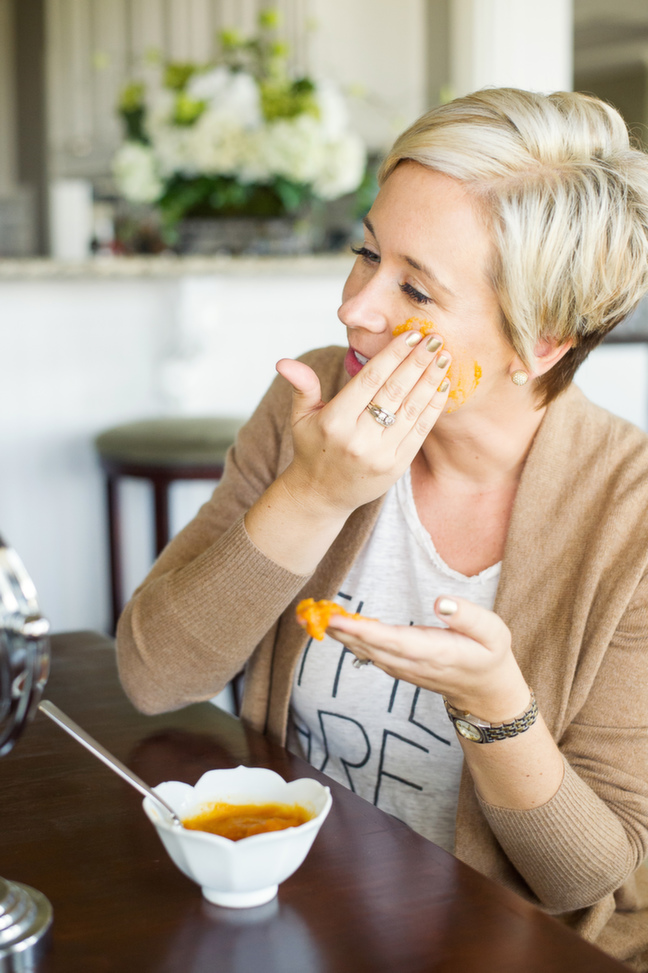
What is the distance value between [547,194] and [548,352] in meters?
0.17

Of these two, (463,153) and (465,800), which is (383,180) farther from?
(465,800)

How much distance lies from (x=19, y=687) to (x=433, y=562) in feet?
1.99

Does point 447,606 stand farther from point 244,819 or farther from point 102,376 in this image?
point 102,376

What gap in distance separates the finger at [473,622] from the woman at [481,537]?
9 centimetres

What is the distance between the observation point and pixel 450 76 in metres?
4.41

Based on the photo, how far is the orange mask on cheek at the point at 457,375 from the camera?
1007 millimetres

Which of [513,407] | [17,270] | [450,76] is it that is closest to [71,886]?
[513,407]

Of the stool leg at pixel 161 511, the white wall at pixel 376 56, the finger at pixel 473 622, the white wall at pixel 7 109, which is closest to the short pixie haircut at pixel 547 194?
the finger at pixel 473 622

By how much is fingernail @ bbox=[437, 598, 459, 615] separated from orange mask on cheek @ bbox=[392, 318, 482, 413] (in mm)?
366

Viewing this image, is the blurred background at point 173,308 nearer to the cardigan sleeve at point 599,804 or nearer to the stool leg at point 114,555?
the stool leg at point 114,555

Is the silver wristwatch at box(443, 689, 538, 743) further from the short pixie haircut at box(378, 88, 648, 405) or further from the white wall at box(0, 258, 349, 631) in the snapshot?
the white wall at box(0, 258, 349, 631)

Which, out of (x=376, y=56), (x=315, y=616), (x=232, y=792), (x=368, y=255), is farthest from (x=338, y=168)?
(x=376, y=56)

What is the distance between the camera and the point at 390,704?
1.08 m

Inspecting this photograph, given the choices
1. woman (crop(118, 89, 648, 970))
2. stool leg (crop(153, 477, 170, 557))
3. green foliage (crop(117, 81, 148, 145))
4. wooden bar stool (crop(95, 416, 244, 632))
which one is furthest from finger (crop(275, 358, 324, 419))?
green foliage (crop(117, 81, 148, 145))
